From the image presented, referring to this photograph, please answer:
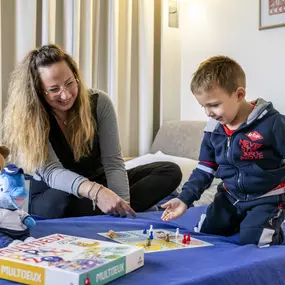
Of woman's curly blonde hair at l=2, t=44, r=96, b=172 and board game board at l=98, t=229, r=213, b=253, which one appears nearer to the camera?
board game board at l=98, t=229, r=213, b=253

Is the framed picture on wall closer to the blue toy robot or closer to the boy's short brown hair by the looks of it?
the boy's short brown hair

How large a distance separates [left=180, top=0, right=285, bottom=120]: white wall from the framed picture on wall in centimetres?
3

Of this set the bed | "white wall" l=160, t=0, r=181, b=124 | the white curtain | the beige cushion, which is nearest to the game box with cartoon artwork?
the bed

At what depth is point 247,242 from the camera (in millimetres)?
1317

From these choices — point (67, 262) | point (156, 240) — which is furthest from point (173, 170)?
point (67, 262)

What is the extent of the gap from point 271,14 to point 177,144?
88 centimetres

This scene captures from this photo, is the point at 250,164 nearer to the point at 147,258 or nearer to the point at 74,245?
the point at 147,258

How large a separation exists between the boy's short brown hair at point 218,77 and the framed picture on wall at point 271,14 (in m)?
1.32

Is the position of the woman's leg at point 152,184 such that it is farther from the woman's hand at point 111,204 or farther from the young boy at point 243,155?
the young boy at point 243,155

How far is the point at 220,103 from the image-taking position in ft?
4.42

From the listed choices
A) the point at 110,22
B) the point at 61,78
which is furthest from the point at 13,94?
the point at 110,22

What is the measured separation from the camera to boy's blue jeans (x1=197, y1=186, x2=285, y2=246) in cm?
131

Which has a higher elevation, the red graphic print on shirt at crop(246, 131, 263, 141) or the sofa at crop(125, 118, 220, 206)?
the red graphic print on shirt at crop(246, 131, 263, 141)

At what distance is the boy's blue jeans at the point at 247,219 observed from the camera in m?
1.31
